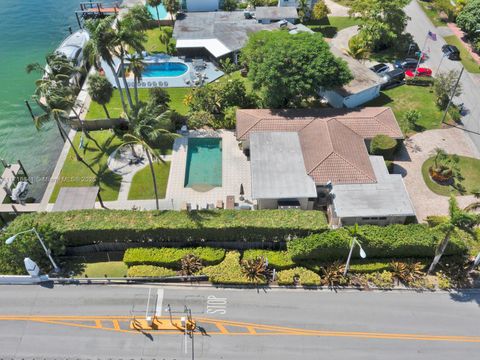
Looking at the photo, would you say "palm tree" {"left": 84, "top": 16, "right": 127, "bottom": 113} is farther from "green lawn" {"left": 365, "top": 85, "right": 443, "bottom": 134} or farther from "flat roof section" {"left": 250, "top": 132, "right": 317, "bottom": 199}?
"green lawn" {"left": 365, "top": 85, "right": 443, "bottom": 134}

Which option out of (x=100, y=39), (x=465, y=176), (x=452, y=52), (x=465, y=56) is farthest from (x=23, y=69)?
(x=465, y=56)

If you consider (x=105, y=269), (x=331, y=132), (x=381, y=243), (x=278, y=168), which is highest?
(x=331, y=132)

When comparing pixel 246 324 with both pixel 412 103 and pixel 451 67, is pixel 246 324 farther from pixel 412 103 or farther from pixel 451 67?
pixel 451 67

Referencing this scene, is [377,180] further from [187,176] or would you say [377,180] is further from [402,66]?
[402,66]

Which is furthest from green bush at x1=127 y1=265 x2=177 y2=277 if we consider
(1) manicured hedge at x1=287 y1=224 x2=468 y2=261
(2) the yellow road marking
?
(1) manicured hedge at x1=287 y1=224 x2=468 y2=261

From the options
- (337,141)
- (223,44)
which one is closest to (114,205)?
(337,141)

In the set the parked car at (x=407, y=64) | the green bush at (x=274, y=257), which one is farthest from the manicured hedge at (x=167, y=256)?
the parked car at (x=407, y=64)

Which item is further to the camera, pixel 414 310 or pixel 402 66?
pixel 402 66
